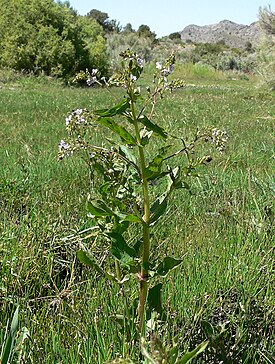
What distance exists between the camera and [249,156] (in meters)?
4.93

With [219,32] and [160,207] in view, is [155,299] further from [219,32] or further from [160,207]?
[219,32]

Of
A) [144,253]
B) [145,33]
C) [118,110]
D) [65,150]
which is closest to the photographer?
[118,110]

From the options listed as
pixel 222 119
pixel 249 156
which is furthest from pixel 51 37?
pixel 249 156

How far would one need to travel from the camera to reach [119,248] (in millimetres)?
1303

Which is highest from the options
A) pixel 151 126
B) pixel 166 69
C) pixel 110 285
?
pixel 166 69

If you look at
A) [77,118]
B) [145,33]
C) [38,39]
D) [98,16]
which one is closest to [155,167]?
[77,118]

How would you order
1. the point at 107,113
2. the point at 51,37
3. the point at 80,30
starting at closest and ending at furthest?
the point at 107,113
the point at 51,37
the point at 80,30

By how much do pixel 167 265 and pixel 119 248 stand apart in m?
0.13

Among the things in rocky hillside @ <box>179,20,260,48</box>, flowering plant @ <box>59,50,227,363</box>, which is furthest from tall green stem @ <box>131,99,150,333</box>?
rocky hillside @ <box>179,20,260,48</box>

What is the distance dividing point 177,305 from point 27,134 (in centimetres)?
485

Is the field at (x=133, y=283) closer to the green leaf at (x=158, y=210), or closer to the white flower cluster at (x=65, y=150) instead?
the green leaf at (x=158, y=210)

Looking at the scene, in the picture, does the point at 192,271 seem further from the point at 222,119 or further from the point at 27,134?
the point at 222,119

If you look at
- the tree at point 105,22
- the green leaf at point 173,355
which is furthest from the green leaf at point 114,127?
the tree at point 105,22

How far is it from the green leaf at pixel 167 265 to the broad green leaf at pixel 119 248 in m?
0.08
